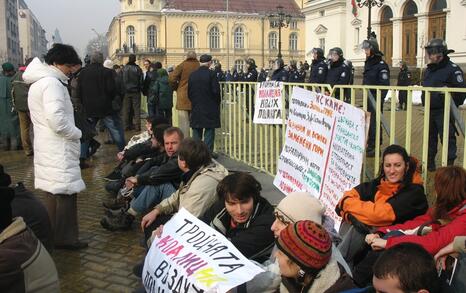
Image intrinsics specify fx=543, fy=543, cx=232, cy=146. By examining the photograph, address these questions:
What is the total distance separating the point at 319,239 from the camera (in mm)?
2881

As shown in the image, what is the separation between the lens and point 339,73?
1028 centimetres

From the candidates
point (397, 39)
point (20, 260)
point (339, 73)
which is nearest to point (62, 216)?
point (20, 260)

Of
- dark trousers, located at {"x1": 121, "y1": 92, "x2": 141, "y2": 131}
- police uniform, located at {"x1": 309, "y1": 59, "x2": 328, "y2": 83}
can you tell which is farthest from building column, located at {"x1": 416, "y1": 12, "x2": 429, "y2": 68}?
police uniform, located at {"x1": 309, "y1": 59, "x2": 328, "y2": 83}

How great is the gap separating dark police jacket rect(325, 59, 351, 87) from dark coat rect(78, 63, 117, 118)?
4.17m

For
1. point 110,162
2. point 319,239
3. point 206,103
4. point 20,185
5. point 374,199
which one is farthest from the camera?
point 110,162

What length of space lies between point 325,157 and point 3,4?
298 feet

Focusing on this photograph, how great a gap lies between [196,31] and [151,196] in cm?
8519

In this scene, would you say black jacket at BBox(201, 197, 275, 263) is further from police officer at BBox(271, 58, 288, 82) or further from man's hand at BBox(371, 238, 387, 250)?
police officer at BBox(271, 58, 288, 82)

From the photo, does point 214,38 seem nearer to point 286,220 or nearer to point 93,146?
point 93,146

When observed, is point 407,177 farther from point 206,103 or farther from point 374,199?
point 206,103

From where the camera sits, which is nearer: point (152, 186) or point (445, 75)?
point (152, 186)

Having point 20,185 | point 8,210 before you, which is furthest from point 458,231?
point 20,185

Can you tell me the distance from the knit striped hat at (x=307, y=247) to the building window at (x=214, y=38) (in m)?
88.2

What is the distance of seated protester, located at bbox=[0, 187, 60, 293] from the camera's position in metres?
2.67
